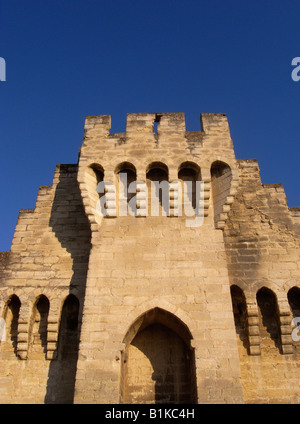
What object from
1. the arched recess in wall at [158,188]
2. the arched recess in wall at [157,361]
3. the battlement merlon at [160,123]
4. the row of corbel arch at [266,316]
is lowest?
the arched recess in wall at [157,361]

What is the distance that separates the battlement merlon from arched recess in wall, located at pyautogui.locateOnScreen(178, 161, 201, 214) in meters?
0.87

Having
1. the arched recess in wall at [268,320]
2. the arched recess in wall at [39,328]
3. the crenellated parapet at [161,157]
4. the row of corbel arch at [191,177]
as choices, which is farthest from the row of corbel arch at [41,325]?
the arched recess in wall at [268,320]

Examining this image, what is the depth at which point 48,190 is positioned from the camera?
9828mm

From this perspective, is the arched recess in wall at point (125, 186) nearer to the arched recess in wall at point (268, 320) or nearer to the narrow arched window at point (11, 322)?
the narrow arched window at point (11, 322)

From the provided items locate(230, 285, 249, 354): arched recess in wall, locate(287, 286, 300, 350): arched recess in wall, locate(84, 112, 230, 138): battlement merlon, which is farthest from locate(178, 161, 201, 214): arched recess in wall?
locate(287, 286, 300, 350): arched recess in wall

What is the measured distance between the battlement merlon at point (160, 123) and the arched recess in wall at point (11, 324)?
4.13 meters

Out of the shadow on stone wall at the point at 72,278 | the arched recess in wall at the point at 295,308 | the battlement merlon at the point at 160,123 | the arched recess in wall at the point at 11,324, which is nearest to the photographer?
the shadow on stone wall at the point at 72,278

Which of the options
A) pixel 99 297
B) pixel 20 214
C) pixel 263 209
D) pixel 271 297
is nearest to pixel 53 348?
pixel 99 297

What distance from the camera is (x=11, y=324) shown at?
324 inches

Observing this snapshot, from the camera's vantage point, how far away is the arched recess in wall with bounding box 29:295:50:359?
7855 millimetres

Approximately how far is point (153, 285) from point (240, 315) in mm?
2115

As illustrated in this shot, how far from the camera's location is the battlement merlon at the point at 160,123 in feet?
29.1

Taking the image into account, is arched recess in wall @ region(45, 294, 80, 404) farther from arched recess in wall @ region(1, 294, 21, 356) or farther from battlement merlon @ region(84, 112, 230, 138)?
battlement merlon @ region(84, 112, 230, 138)

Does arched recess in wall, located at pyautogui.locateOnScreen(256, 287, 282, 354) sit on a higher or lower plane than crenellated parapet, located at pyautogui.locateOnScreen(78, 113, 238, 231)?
lower
